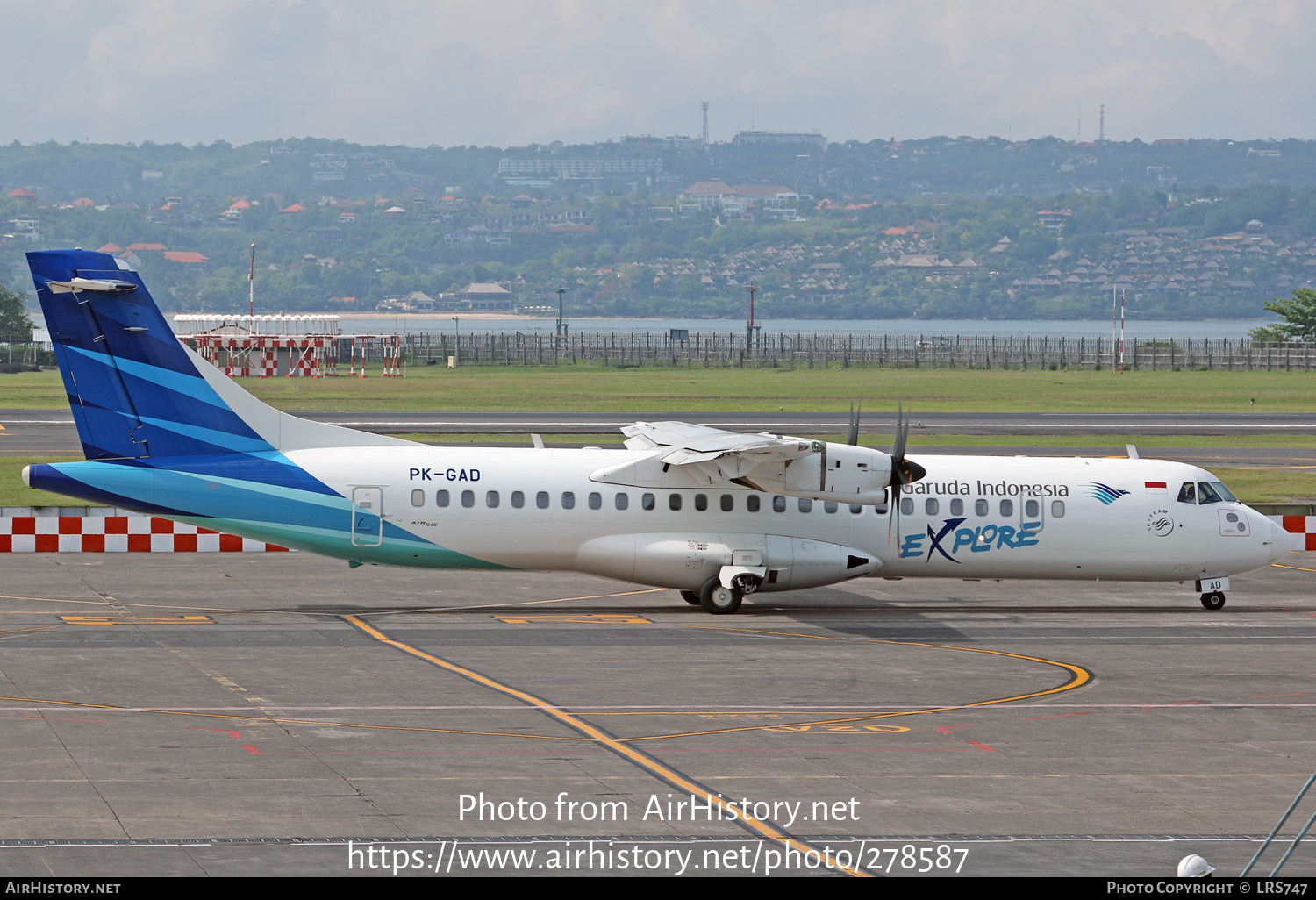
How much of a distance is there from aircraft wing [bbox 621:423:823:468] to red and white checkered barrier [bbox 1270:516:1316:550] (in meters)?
14.6

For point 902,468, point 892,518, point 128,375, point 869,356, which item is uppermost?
point 128,375

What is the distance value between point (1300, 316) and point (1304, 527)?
101 m

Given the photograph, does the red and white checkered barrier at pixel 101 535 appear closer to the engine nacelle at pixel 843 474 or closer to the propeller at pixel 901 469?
the engine nacelle at pixel 843 474

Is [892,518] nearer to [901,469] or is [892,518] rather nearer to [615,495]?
[901,469]

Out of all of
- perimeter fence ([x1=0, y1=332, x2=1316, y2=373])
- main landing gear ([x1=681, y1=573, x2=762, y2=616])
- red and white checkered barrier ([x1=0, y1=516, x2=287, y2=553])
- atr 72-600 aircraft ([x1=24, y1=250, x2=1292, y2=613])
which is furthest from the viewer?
perimeter fence ([x1=0, y1=332, x2=1316, y2=373])

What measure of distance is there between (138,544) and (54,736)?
1669 cm

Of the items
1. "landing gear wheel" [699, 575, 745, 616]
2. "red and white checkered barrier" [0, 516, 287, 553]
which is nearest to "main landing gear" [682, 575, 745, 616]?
"landing gear wheel" [699, 575, 745, 616]

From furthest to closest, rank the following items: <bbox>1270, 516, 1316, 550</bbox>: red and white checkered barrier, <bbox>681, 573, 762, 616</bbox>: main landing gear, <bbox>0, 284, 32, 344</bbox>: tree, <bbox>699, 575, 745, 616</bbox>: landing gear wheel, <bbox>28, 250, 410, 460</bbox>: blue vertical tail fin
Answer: <bbox>0, 284, 32, 344</bbox>: tree
<bbox>1270, 516, 1316, 550</bbox>: red and white checkered barrier
<bbox>699, 575, 745, 616</bbox>: landing gear wheel
<bbox>681, 573, 762, 616</bbox>: main landing gear
<bbox>28, 250, 410, 460</bbox>: blue vertical tail fin

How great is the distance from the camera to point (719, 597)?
91.5 feet

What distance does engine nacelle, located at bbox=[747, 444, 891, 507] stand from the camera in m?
26.7

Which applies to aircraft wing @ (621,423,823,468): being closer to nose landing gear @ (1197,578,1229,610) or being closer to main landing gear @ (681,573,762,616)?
main landing gear @ (681,573,762,616)

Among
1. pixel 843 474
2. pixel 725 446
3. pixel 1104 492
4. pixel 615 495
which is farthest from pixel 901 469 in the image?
pixel 615 495

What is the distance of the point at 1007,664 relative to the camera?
23328 mm

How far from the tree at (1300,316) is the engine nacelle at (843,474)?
109963 millimetres
